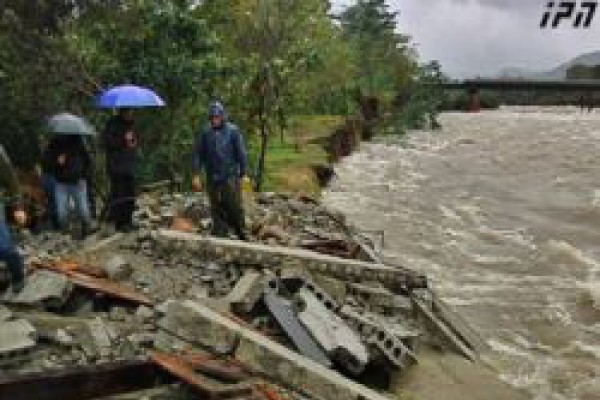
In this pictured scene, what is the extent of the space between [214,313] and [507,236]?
14.7 m

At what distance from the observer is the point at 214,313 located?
8.51m

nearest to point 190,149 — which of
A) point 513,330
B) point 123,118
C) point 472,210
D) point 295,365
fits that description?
point 123,118

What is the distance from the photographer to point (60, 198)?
37.4ft

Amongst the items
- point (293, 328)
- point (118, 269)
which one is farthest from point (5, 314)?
point (293, 328)

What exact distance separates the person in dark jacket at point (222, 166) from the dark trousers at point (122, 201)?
0.92m

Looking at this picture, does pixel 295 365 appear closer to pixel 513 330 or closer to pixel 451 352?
pixel 451 352

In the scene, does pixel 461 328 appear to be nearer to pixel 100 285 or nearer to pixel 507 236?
pixel 100 285

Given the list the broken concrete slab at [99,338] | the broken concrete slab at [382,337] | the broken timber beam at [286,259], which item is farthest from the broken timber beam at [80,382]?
the broken timber beam at [286,259]

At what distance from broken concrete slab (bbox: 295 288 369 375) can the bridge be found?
3469 inches

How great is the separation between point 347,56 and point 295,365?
114 feet

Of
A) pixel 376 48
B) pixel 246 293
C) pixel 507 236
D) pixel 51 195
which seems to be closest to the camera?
pixel 246 293

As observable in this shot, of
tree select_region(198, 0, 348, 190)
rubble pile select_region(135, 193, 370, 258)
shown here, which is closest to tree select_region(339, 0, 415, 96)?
tree select_region(198, 0, 348, 190)

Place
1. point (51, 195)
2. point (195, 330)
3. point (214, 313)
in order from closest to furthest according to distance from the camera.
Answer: point (195, 330) → point (214, 313) → point (51, 195)

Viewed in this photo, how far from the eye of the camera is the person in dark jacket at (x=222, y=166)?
11453 millimetres
